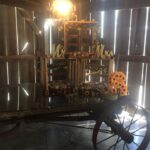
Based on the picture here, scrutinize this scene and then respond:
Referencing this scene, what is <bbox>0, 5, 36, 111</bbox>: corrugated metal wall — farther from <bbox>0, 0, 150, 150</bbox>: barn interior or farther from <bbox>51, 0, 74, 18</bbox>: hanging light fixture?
<bbox>51, 0, 74, 18</bbox>: hanging light fixture

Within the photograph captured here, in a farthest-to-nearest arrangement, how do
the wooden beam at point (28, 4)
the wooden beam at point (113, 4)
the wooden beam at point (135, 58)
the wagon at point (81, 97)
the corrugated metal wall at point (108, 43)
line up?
the corrugated metal wall at point (108, 43)
the wooden beam at point (135, 58)
the wooden beam at point (113, 4)
the wooden beam at point (28, 4)
the wagon at point (81, 97)

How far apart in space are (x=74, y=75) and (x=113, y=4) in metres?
2.53

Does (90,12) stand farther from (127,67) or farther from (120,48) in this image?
(127,67)

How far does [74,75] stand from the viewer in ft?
16.1

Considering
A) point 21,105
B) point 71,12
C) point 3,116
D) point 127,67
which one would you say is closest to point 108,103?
point 21,105

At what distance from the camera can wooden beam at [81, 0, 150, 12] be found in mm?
5670

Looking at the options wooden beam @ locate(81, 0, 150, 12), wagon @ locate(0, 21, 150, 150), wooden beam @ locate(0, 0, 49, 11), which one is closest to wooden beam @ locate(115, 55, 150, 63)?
wagon @ locate(0, 21, 150, 150)

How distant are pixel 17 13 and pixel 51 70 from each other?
295cm

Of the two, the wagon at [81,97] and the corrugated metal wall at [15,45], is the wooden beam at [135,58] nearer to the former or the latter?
the wagon at [81,97]

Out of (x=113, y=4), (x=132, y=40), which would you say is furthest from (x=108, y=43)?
(x=113, y=4)

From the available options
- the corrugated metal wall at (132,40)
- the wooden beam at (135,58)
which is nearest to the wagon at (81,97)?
the wooden beam at (135,58)

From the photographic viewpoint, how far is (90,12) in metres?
7.24

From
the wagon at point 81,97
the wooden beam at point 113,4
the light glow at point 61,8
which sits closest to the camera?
the wagon at point 81,97

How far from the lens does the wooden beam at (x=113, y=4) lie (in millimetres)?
5670
